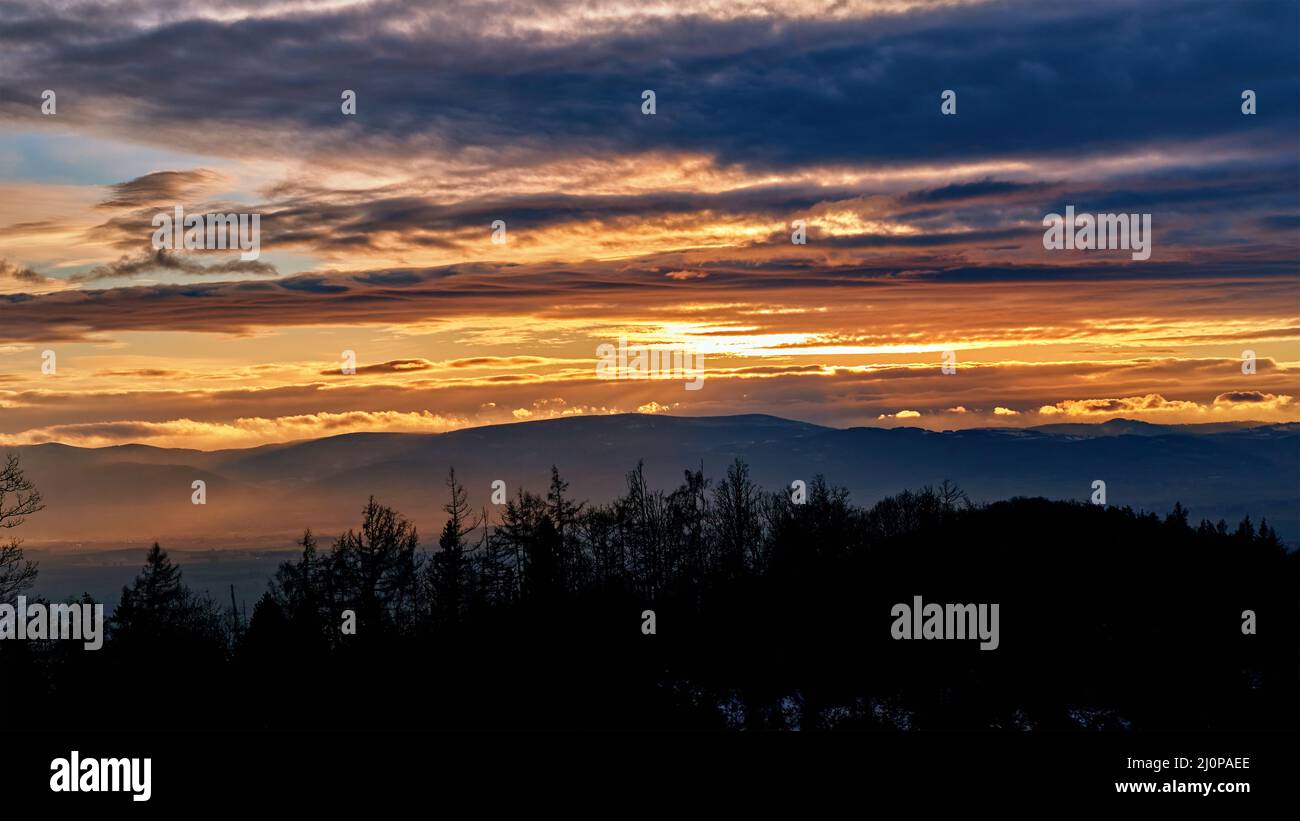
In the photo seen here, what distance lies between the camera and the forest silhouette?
6994 centimetres

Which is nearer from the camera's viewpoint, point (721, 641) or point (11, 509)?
point (11, 509)

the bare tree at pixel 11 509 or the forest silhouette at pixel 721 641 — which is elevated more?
the bare tree at pixel 11 509

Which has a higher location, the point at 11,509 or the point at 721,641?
the point at 11,509

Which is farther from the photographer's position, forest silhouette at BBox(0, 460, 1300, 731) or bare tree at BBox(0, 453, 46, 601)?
forest silhouette at BBox(0, 460, 1300, 731)

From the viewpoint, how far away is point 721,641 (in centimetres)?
8919

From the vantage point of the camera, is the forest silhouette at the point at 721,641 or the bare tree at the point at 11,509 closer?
the bare tree at the point at 11,509

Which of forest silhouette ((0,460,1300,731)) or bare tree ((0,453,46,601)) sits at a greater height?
bare tree ((0,453,46,601))

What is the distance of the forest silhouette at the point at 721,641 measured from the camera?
6994 cm
